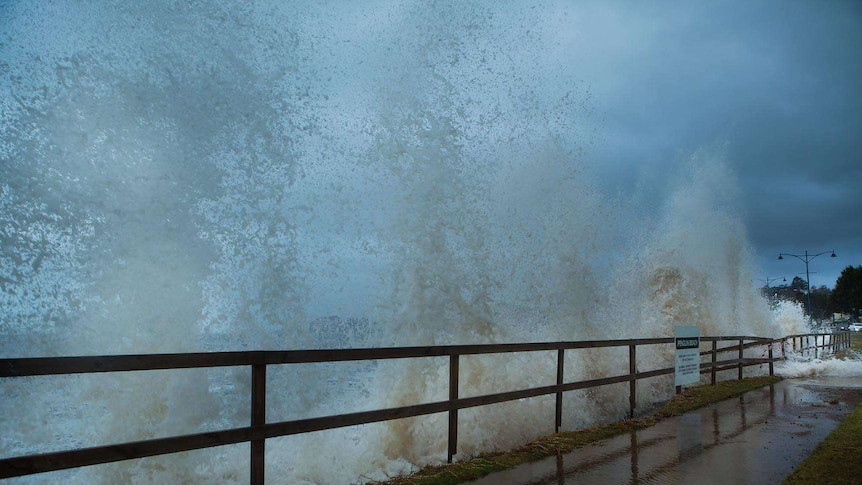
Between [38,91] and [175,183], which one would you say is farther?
[175,183]

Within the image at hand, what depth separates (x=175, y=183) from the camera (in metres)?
7.32

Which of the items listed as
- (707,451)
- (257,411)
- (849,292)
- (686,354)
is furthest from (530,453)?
(849,292)

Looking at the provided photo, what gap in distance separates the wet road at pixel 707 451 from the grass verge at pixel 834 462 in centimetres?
12

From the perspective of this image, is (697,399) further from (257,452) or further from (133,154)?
(133,154)

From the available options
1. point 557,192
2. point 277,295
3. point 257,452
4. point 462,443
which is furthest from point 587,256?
point 257,452

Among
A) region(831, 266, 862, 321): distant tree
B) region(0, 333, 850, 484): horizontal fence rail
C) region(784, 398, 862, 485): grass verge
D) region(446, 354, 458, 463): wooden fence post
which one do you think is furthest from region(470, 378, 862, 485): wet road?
region(831, 266, 862, 321): distant tree

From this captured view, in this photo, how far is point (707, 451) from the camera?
22.3 feet

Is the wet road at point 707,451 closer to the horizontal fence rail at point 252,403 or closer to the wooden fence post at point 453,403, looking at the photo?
the wooden fence post at point 453,403

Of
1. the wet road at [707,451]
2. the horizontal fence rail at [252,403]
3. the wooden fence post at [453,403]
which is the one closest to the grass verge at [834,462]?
the wet road at [707,451]

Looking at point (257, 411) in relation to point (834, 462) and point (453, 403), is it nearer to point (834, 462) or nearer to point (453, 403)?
point (453, 403)

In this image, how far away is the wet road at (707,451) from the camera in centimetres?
562

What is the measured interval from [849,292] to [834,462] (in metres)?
108

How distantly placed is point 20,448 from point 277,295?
112 inches

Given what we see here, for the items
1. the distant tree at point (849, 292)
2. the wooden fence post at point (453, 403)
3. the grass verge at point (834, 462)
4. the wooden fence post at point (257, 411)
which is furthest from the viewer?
the distant tree at point (849, 292)
